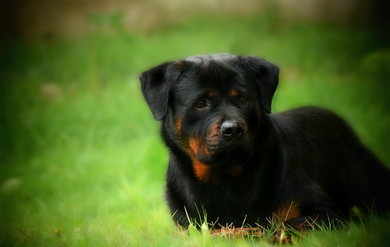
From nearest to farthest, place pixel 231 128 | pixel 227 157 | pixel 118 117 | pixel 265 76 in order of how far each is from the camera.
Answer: pixel 231 128 < pixel 227 157 < pixel 265 76 < pixel 118 117

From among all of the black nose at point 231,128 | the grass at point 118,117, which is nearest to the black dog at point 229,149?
the black nose at point 231,128

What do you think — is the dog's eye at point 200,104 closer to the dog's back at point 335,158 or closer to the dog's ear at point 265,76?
the dog's ear at point 265,76

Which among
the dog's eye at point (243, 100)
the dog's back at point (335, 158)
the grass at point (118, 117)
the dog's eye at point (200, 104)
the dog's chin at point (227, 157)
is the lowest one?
the grass at point (118, 117)

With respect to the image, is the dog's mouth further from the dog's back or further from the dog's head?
the dog's back

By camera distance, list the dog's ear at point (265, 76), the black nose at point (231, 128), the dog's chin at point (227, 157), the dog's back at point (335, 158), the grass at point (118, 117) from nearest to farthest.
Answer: the black nose at point (231, 128)
the dog's chin at point (227, 157)
the grass at point (118, 117)
the dog's ear at point (265, 76)
the dog's back at point (335, 158)

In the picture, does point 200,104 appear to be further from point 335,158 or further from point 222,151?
point 335,158

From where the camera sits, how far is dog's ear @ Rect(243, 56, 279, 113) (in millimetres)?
4312

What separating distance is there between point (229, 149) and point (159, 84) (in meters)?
0.74

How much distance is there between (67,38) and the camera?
12328mm

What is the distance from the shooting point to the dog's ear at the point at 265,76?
4312mm

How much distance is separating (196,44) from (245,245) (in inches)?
325

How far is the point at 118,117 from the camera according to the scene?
357 inches

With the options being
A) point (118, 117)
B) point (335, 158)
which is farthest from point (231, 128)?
point (118, 117)

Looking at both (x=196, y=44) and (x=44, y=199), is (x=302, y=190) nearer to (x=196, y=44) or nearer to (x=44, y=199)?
(x=44, y=199)
